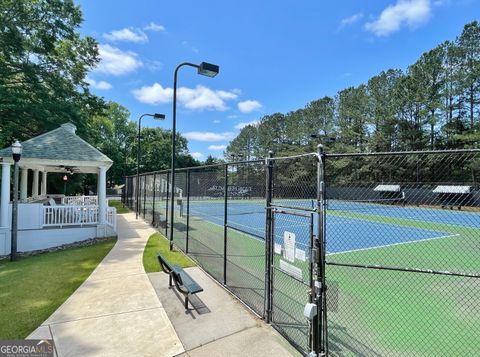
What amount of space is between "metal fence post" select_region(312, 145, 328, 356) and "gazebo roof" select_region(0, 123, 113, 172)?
35.7ft

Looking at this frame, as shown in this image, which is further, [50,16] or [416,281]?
[50,16]

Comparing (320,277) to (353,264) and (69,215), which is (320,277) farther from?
(69,215)

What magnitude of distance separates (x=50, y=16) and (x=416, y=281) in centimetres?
2350

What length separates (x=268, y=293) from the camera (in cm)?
472

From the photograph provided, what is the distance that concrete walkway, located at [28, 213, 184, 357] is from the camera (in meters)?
3.99

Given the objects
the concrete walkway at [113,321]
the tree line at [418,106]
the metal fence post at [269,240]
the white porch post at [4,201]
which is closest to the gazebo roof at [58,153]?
the white porch post at [4,201]

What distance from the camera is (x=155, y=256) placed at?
8984 millimetres

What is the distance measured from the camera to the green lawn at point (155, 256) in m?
7.99

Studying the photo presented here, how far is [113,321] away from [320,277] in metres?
3.44

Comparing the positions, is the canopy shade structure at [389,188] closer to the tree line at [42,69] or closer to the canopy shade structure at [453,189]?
the canopy shade structure at [453,189]

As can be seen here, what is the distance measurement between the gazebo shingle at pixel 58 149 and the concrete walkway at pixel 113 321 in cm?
642

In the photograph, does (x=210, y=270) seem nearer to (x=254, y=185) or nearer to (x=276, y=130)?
(x=254, y=185)

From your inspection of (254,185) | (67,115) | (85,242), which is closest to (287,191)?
(254,185)

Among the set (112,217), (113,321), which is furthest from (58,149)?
(113,321)
